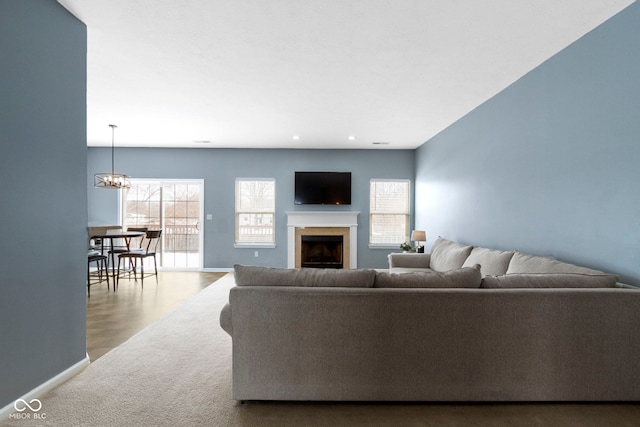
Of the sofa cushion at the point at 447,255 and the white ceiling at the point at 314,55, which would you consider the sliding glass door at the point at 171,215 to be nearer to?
the white ceiling at the point at 314,55

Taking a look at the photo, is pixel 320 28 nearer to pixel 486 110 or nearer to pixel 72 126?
pixel 72 126

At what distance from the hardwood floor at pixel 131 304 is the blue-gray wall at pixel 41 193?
0.76m

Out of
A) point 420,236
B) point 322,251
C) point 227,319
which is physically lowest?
point 322,251

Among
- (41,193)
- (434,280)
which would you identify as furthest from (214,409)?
(41,193)

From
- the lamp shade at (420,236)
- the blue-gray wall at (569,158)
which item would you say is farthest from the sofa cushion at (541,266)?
the lamp shade at (420,236)

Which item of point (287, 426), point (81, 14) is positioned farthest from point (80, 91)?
point (287, 426)

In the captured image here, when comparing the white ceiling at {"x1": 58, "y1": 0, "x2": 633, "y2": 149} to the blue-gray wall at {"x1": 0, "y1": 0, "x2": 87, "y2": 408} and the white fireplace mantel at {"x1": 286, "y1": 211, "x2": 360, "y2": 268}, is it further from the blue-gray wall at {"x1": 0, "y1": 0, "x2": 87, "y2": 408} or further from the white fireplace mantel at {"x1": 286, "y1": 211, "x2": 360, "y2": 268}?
the white fireplace mantel at {"x1": 286, "y1": 211, "x2": 360, "y2": 268}

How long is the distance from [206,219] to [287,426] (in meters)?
6.06

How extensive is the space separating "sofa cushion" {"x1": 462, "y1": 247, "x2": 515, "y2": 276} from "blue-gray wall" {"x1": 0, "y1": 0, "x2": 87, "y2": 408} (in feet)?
11.8

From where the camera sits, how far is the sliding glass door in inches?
297

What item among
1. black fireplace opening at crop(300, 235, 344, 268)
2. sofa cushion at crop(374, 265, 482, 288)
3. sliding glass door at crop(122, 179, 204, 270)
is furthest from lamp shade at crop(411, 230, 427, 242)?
sliding glass door at crop(122, 179, 204, 270)

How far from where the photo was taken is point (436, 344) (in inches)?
83.7

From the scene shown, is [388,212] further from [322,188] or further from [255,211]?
[255,211]

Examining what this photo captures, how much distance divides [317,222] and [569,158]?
495cm
